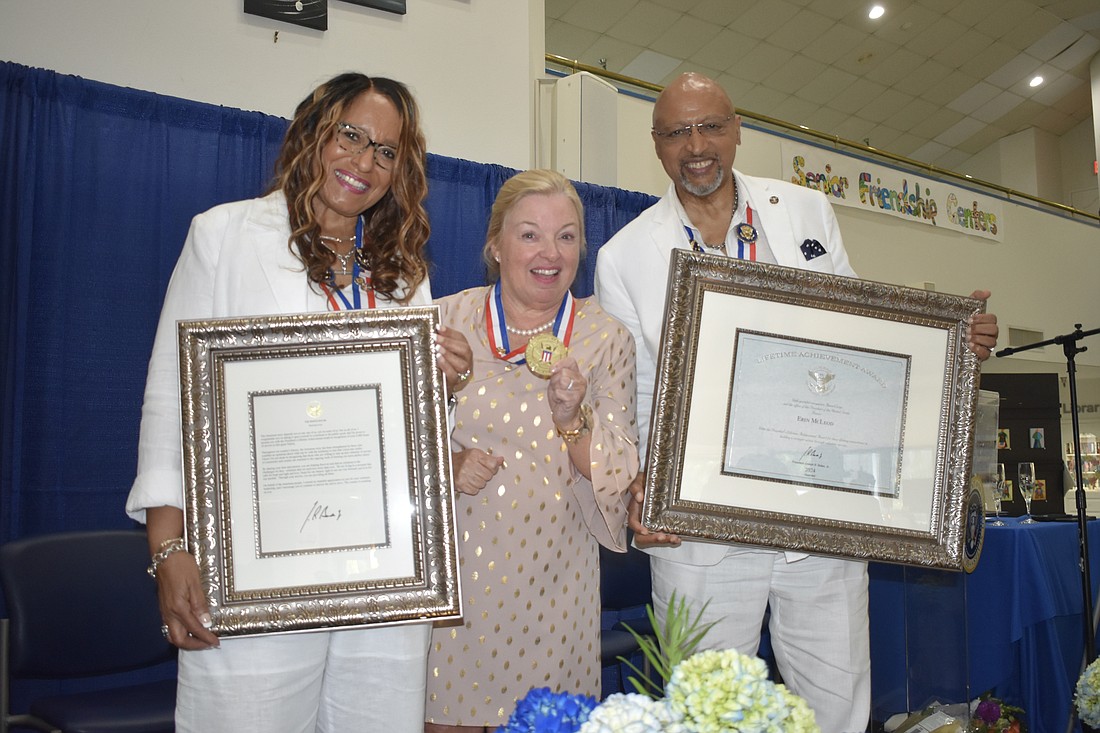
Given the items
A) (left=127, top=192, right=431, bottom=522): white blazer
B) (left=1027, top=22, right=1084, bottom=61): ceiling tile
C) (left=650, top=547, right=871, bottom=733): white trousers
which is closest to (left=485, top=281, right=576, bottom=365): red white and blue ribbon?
(left=127, top=192, right=431, bottom=522): white blazer

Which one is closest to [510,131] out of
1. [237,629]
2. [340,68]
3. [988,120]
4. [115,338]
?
[340,68]

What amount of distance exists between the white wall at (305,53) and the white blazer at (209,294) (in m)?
3.27

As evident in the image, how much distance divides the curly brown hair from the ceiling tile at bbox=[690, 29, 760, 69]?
34.3 feet

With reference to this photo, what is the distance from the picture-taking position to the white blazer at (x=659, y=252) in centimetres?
267

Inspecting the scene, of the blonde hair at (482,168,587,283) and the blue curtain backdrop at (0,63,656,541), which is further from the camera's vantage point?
the blue curtain backdrop at (0,63,656,541)

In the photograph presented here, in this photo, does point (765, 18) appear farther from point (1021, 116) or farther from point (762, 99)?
point (1021, 116)

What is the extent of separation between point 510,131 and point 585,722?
17.1ft

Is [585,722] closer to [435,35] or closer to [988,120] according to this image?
[435,35]

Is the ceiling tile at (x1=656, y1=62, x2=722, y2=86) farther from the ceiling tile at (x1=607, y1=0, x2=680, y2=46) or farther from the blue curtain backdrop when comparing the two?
the blue curtain backdrop

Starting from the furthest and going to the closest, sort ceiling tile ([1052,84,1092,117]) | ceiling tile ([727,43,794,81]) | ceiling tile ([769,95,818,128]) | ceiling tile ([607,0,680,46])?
1. ceiling tile ([1052,84,1092,117])
2. ceiling tile ([769,95,818,128])
3. ceiling tile ([727,43,794,81])
4. ceiling tile ([607,0,680,46])

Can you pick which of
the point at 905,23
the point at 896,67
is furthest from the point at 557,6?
the point at 896,67

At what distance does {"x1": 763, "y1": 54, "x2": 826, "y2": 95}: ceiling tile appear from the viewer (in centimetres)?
1241

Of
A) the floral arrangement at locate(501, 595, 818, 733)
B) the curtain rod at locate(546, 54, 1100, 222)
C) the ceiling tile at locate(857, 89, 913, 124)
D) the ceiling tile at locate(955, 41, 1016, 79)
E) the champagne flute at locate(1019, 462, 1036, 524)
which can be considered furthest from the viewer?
the ceiling tile at locate(857, 89, 913, 124)
